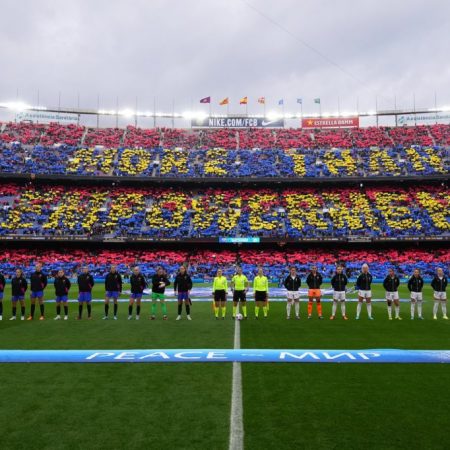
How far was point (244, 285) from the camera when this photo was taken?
14977 millimetres

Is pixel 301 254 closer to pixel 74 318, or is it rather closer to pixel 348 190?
pixel 348 190

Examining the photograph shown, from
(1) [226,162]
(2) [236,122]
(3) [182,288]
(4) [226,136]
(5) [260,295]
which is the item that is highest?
(2) [236,122]

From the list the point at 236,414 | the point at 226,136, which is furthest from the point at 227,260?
the point at 236,414

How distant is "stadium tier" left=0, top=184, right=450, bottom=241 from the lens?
42094mm

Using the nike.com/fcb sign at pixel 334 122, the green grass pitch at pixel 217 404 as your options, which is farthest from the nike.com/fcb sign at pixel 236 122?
the green grass pitch at pixel 217 404

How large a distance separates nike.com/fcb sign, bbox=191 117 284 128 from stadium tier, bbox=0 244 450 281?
2216cm

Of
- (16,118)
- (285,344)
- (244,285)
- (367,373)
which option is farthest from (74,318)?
(16,118)

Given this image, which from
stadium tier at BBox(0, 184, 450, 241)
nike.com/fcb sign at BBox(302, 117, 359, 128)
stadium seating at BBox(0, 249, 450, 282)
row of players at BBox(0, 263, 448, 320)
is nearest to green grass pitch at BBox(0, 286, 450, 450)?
row of players at BBox(0, 263, 448, 320)

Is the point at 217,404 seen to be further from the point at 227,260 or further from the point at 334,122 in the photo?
the point at 334,122

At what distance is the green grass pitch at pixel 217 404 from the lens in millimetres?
4828

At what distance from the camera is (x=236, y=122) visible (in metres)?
57.6

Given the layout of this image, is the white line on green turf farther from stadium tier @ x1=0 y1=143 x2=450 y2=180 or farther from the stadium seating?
stadium tier @ x1=0 y1=143 x2=450 y2=180

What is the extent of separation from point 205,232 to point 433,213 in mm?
25294

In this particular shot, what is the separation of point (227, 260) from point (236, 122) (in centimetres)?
2477
